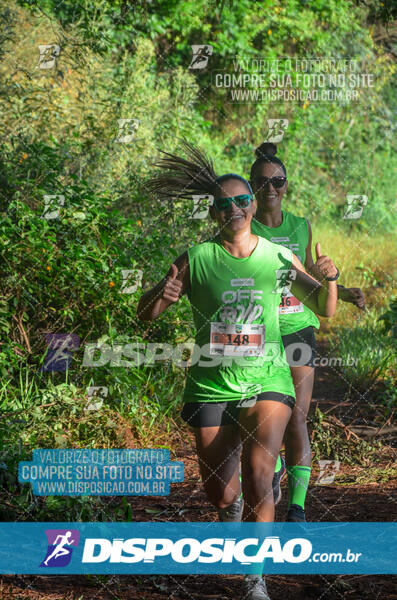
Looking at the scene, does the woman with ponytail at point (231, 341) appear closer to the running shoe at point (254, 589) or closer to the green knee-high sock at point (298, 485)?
the running shoe at point (254, 589)

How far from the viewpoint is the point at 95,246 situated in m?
5.92

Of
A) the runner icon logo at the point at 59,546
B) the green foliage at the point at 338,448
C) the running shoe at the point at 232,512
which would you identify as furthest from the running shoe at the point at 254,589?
the green foliage at the point at 338,448

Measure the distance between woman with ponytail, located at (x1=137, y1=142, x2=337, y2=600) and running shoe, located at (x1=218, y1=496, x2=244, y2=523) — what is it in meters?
0.15

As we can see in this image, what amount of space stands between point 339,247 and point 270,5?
4228 mm

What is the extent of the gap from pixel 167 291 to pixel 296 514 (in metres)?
1.53

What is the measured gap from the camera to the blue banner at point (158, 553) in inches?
148

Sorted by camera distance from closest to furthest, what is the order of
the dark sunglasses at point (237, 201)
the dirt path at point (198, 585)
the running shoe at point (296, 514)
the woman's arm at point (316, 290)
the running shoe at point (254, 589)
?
the running shoe at point (254, 589) < the dirt path at point (198, 585) < the dark sunglasses at point (237, 201) < the woman's arm at point (316, 290) < the running shoe at point (296, 514)

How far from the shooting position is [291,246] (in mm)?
4676

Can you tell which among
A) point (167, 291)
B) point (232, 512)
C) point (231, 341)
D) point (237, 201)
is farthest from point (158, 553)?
point (237, 201)

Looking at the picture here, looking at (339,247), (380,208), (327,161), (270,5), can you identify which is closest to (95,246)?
(339,247)

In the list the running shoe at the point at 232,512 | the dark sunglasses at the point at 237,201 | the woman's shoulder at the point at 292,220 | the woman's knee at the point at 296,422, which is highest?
the dark sunglasses at the point at 237,201

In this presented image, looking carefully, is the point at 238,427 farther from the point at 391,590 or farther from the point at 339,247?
the point at 339,247

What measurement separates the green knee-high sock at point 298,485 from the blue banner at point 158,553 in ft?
0.94

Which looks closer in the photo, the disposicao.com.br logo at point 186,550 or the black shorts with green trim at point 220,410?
the black shorts with green trim at point 220,410
